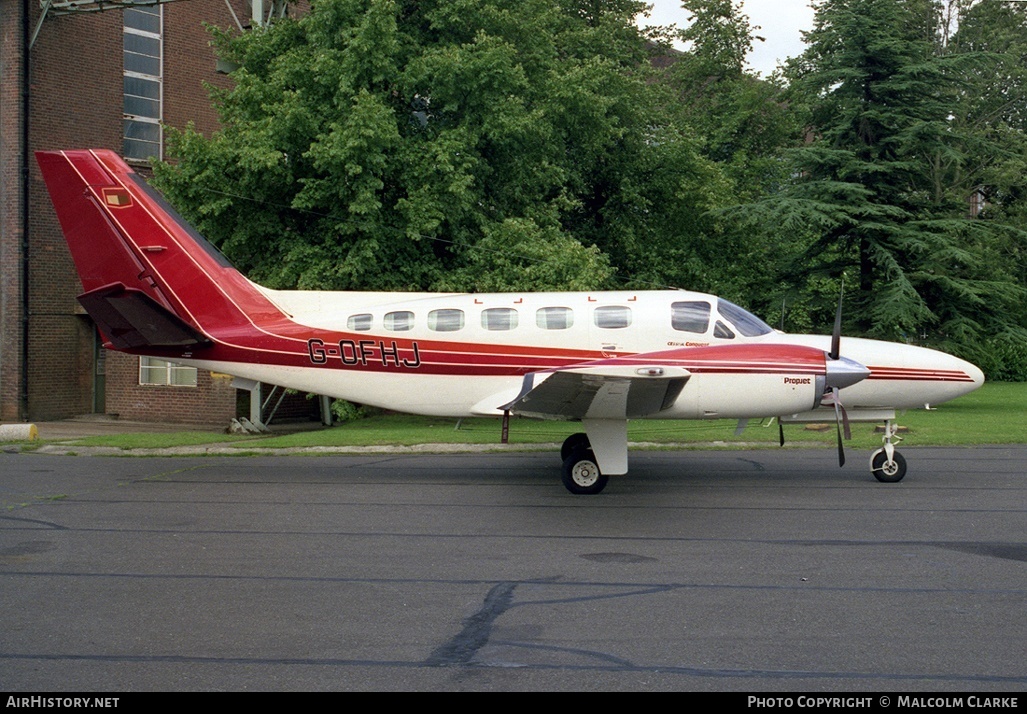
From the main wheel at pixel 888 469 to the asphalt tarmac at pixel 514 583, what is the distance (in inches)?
9.7

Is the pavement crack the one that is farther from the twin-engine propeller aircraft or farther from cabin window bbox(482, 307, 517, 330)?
cabin window bbox(482, 307, 517, 330)

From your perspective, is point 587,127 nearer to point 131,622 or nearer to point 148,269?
point 148,269

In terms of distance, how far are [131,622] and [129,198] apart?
422 inches

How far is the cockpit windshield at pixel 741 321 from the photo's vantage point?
15086mm

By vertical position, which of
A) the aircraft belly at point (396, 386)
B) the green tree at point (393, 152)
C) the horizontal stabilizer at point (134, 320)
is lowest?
the aircraft belly at point (396, 386)

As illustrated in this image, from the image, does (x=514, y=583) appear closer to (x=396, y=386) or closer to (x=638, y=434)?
(x=396, y=386)

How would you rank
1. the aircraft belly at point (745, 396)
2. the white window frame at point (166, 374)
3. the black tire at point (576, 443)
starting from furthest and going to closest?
1. the white window frame at point (166, 374)
2. the black tire at point (576, 443)
3. the aircraft belly at point (745, 396)

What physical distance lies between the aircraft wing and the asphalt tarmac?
3.93 ft

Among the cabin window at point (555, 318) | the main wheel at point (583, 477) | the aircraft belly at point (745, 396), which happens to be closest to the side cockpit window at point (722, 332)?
the aircraft belly at point (745, 396)

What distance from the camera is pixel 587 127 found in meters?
28.8

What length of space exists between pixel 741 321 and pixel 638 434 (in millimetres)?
7883

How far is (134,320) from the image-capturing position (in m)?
15.9

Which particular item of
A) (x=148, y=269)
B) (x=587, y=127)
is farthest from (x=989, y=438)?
(x=148, y=269)

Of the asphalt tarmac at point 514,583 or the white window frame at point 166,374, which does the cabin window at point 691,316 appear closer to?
the asphalt tarmac at point 514,583
